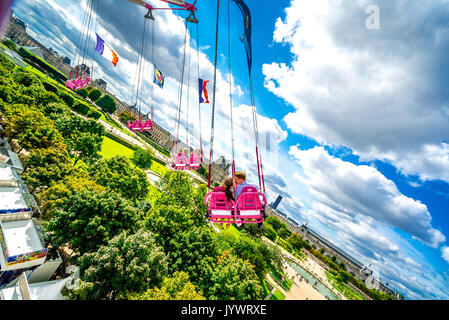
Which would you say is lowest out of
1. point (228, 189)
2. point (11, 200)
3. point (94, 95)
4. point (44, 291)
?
point (44, 291)

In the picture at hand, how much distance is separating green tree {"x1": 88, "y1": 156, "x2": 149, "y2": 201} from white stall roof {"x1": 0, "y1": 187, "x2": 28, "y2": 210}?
23.6 feet

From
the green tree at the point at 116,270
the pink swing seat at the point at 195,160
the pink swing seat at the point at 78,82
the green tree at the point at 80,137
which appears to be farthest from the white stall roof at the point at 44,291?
the green tree at the point at 80,137

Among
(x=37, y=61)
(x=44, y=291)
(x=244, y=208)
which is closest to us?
(x=244, y=208)

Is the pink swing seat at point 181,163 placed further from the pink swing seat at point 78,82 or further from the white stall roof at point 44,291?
the pink swing seat at point 78,82

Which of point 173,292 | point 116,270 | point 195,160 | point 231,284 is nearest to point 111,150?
point 195,160

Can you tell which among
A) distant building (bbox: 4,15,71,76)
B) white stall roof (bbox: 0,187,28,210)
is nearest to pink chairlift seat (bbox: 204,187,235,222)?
white stall roof (bbox: 0,187,28,210)

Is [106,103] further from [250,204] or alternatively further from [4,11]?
[250,204]

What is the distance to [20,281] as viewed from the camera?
39.0ft

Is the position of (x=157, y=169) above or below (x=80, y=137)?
below

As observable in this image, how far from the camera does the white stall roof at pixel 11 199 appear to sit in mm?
14910

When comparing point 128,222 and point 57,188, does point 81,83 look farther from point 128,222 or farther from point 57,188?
point 128,222

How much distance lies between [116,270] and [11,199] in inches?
473

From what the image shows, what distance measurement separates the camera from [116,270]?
40.7ft
